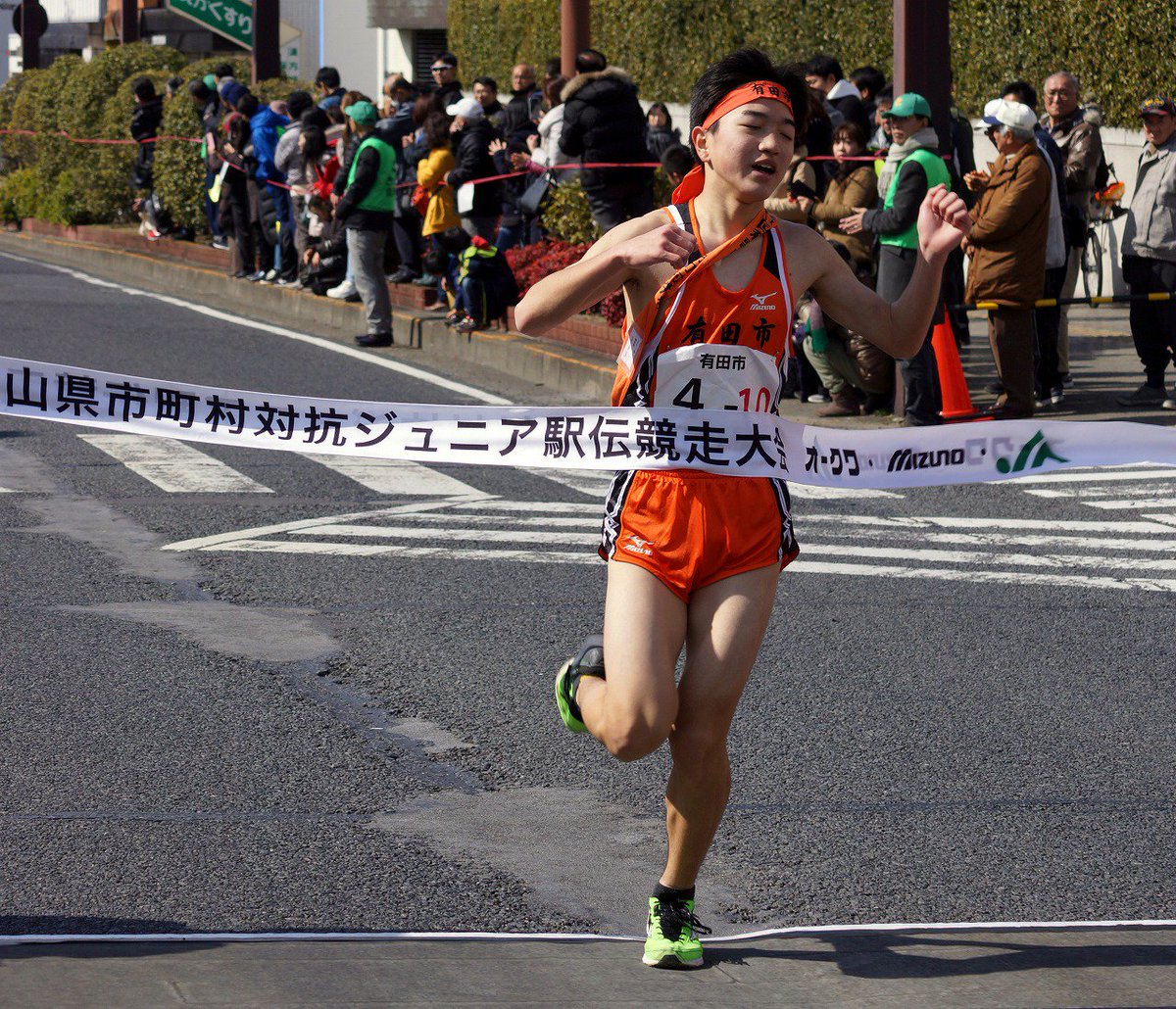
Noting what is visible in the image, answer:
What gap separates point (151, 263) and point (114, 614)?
1706 cm

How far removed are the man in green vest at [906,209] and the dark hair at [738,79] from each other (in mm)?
6866

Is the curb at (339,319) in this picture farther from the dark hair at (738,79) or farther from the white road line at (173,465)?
the dark hair at (738,79)

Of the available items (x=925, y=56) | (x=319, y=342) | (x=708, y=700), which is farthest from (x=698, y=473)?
(x=319, y=342)

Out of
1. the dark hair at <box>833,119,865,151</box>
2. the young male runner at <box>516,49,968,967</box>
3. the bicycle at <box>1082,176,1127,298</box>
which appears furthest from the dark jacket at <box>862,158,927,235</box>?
the young male runner at <box>516,49,968,967</box>

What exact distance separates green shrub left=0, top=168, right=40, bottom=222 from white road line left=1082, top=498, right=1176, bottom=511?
24.9m

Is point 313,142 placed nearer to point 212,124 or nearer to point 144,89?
point 212,124

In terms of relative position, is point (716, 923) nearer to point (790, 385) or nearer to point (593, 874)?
point (593, 874)

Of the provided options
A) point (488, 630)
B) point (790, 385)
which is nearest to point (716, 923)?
point (488, 630)

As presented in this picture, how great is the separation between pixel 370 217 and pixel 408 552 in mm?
8307

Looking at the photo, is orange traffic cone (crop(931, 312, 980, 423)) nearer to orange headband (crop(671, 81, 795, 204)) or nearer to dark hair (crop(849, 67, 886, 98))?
dark hair (crop(849, 67, 886, 98))

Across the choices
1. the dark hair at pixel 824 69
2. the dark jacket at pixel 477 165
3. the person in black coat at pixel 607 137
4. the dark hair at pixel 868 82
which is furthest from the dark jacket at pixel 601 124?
the dark hair at pixel 868 82

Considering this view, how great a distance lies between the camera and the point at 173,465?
36.2ft

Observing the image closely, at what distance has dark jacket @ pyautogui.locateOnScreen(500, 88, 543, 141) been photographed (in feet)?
60.7

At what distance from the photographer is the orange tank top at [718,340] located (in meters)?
4.24
